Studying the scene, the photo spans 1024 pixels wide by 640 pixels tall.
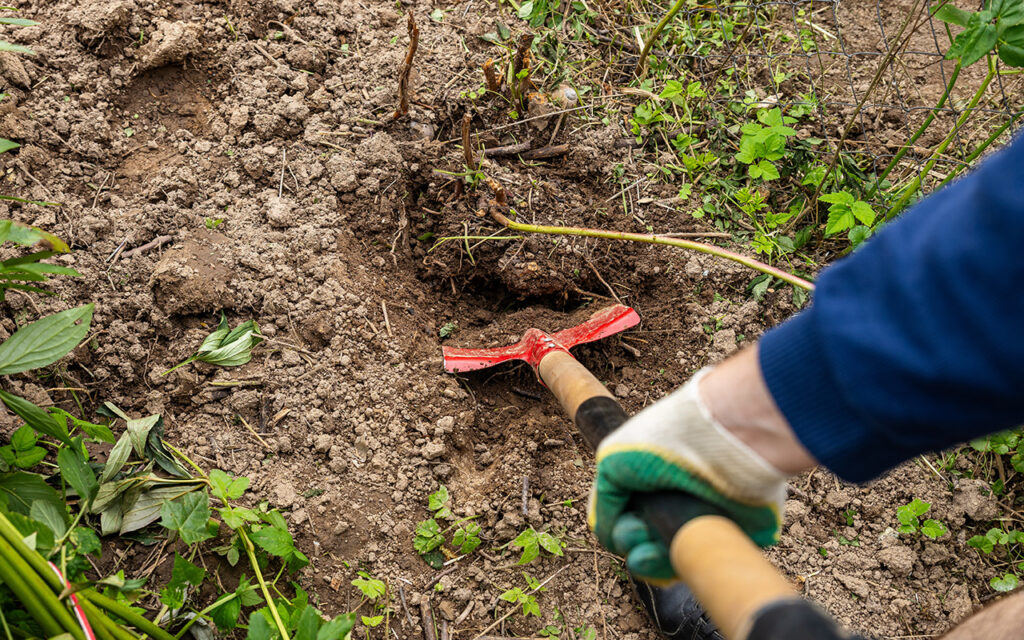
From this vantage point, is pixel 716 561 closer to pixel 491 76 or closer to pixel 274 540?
pixel 274 540

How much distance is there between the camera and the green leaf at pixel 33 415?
1407 mm

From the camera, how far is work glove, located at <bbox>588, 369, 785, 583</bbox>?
3.25 ft

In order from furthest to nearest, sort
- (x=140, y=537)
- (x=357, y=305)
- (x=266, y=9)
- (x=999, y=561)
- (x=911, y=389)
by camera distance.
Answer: (x=266, y=9) → (x=357, y=305) → (x=999, y=561) → (x=140, y=537) → (x=911, y=389)

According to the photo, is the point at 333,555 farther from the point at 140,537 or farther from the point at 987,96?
the point at 987,96

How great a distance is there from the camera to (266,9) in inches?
95.6

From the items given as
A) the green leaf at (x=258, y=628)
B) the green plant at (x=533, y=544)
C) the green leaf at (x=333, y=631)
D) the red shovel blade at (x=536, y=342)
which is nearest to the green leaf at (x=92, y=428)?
the green leaf at (x=258, y=628)

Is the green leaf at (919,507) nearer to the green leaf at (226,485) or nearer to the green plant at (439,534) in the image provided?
the green plant at (439,534)

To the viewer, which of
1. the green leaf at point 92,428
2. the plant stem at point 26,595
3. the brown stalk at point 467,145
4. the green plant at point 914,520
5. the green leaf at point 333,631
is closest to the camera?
the plant stem at point 26,595

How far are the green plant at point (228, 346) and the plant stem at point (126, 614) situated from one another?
68 cm

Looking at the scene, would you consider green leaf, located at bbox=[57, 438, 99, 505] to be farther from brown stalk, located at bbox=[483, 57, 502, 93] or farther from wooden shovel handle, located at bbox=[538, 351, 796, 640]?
brown stalk, located at bbox=[483, 57, 502, 93]

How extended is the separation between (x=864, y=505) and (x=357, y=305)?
1608 millimetres

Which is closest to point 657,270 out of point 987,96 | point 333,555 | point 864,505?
point 864,505

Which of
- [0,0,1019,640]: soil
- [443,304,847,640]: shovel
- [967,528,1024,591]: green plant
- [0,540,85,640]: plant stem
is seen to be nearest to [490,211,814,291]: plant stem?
[0,0,1019,640]: soil

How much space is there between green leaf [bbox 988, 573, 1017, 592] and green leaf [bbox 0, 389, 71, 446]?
241 centimetres
